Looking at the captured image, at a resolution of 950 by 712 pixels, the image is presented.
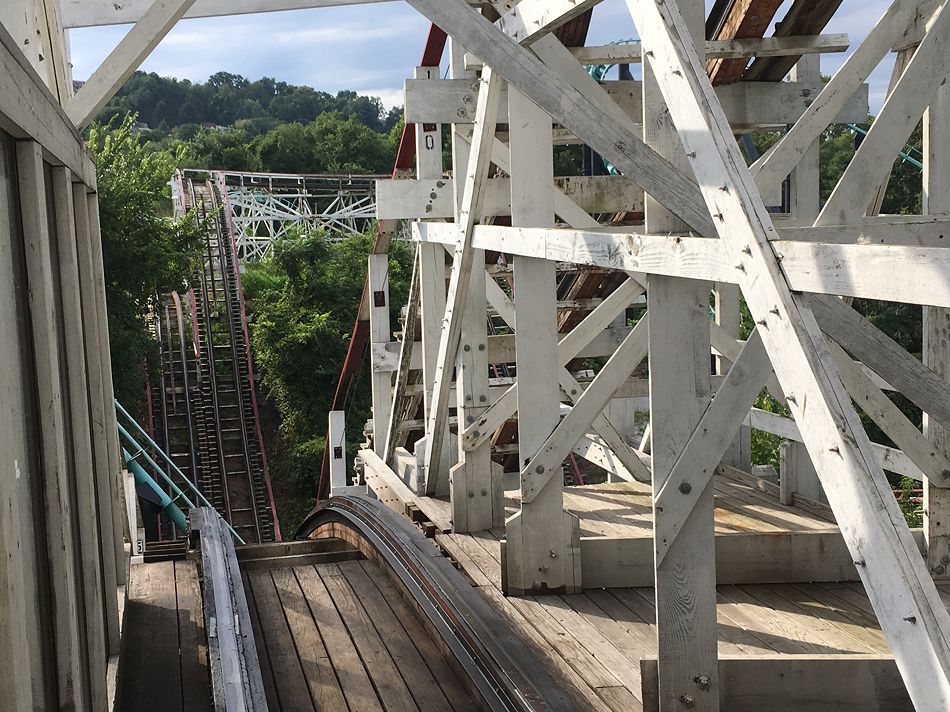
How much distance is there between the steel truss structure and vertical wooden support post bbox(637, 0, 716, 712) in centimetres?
3179

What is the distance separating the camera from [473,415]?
231 inches

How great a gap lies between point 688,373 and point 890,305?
1610 cm

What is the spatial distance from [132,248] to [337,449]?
29.9ft

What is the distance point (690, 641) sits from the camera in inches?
127

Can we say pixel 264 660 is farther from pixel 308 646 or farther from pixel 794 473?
pixel 794 473

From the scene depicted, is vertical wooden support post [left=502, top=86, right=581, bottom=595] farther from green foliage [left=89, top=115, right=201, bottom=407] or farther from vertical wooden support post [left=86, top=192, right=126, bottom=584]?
green foliage [left=89, top=115, right=201, bottom=407]

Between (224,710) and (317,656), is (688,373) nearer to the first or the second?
(224,710)

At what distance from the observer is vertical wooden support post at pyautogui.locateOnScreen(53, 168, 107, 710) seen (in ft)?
9.89

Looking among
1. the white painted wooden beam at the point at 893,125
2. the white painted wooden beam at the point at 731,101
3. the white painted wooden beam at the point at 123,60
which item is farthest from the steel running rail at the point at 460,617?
the white painted wooden beam at the point at 123,60

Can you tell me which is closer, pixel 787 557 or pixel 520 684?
pixel 520 684

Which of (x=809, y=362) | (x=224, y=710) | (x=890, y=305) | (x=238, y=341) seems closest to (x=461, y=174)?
(x=224, y=710)

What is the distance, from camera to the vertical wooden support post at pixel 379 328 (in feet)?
28.9

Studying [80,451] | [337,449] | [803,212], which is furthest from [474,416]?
[337,449]

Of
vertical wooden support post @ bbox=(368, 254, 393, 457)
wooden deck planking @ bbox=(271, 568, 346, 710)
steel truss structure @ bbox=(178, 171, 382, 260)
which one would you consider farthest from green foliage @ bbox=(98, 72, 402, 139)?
wooden deck planking @ bbox=(271, 568, 346, 710)
